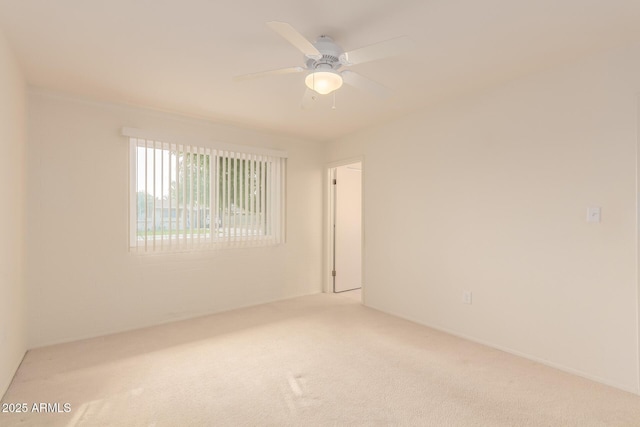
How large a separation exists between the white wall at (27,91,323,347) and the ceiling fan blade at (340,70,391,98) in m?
2.34

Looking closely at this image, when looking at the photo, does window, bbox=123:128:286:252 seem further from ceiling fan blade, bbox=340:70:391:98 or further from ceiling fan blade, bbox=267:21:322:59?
ceiling fan blade, bbox=267:21:322:59

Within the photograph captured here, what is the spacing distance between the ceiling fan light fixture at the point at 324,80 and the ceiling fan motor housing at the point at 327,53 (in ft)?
0.25

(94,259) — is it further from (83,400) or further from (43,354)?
(83,400)

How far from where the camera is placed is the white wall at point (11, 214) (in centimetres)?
208

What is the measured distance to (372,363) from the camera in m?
2.61

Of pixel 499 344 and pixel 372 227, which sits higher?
pixel 372 227

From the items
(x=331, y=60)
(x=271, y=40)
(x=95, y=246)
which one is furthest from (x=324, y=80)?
(x=95, y=246)

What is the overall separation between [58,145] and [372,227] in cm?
347

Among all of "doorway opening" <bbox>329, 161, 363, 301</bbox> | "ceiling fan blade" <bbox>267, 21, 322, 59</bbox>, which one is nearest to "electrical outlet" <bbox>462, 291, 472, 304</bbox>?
"doorway opening" <bbox>329, 161, 363, 301</bbox>

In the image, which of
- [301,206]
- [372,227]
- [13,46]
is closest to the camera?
[13,46]

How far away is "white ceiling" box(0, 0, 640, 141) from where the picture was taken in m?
1.81

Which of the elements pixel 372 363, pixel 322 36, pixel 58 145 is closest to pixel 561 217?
pixel 372 363

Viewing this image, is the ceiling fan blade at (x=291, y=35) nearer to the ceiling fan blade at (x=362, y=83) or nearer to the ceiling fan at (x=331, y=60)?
the ceiling fan at (x=331, y=60)

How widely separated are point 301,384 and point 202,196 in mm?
2455
